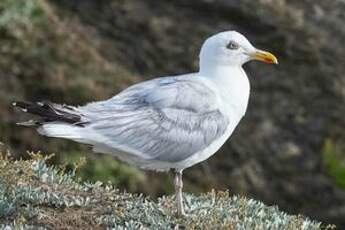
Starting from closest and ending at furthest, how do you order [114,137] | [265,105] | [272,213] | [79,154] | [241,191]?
[114,137] → [272,213] → [79,154] → [241,191] → [265,105]

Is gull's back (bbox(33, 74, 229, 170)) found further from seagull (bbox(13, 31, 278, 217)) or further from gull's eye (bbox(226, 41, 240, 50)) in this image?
gull's eye (bbox(226, 41, 240, 50))

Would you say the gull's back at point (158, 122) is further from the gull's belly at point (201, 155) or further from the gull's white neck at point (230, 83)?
the gull's white neck at point (230, 83)

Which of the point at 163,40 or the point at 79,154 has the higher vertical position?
the point at 163,40

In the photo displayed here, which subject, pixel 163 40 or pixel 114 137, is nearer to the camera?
pixel 114 137

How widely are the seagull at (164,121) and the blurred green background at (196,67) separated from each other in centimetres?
407

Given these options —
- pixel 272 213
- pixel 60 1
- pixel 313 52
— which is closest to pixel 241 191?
pixel 313 52

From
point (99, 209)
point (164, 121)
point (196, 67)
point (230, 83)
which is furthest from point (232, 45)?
point (196, 67)

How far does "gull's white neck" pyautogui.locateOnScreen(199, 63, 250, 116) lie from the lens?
22.0 ft

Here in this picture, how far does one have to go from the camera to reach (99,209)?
6512 millimetres

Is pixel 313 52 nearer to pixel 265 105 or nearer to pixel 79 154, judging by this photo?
pixel 265 105

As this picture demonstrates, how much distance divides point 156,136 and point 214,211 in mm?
594

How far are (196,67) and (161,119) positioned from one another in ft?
20.8

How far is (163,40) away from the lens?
12.9 metres

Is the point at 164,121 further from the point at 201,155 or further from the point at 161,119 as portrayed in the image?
the point at 201,155
